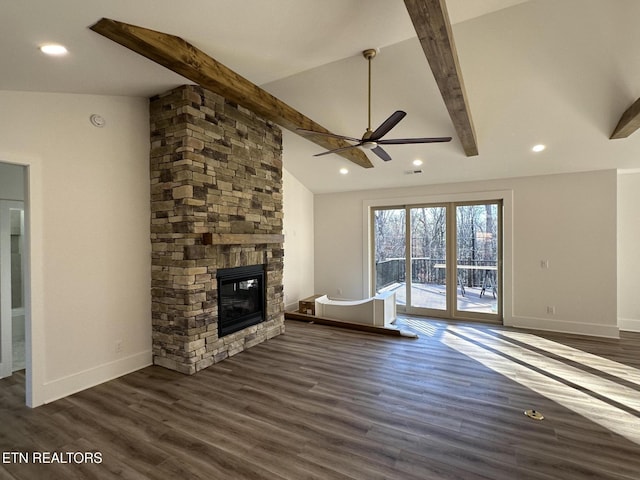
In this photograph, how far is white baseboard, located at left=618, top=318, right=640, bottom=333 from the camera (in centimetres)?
506


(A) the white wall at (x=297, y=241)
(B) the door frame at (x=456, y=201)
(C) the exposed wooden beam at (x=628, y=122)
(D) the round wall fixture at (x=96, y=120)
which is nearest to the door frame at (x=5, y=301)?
(D) the round wall fixture at (x=96, y=120)

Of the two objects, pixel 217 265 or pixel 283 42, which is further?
pixel 217 265

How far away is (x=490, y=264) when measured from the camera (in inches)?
223

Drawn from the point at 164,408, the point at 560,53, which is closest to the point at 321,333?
the point at 164,408

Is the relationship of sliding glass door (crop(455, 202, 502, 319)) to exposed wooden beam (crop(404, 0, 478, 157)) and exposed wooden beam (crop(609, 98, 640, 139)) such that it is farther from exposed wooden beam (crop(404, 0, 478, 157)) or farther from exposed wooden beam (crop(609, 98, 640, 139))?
exposed wooden beam (crop(404, 0, 478, 157))

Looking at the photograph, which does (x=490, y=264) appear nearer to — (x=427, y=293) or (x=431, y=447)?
(x=427, y=293)

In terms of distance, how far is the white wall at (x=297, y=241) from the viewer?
638 cm

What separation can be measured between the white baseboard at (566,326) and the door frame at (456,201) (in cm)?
18

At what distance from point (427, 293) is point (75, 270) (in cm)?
557

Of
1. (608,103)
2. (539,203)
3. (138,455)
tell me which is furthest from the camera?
(539,203)

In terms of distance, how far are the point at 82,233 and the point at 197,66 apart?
2.01 m

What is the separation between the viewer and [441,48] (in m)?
2.30

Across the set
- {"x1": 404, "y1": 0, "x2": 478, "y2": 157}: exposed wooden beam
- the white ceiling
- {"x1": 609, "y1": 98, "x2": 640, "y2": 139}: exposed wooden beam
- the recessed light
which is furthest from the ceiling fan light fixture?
the recessed light

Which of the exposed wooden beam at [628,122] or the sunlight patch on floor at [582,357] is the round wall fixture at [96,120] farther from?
the sunlight patch on floor at [582,357]
